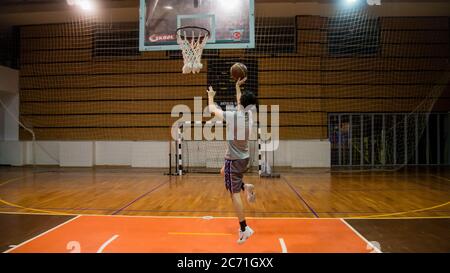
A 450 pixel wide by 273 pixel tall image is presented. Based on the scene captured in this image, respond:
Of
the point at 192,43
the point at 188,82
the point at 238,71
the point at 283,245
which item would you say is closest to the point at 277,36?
the point at 188,82

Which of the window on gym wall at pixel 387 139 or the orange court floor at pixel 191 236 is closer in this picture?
the orange court floor at pixel 191 236

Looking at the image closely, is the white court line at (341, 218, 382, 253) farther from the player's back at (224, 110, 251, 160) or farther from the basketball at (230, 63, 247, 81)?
the basketball at (230, 63, 247, 81)

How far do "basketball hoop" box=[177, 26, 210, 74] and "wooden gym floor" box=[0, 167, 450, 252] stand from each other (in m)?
2.72

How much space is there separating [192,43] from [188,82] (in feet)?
17.0

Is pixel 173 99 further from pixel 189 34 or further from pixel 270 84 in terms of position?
pixel 189 34

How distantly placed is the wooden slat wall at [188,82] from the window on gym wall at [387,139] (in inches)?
17.3

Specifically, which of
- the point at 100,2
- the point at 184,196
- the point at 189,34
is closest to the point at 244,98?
the point at 184,196

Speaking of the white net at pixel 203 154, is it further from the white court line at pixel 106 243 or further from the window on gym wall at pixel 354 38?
the white court line at pixel 106 243

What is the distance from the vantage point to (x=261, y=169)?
9.91 metres

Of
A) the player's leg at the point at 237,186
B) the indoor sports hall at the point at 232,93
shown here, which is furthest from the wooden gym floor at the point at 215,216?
the indoor sports hall at the point at 232,93

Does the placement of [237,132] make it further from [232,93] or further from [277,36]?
[277,36]

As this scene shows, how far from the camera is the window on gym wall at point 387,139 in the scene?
40.5ft

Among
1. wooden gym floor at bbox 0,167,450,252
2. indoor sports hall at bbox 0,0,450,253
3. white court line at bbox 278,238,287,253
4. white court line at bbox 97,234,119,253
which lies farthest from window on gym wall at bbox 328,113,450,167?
white court line at bbox 97,234,119,253

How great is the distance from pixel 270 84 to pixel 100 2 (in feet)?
→ 20.1
